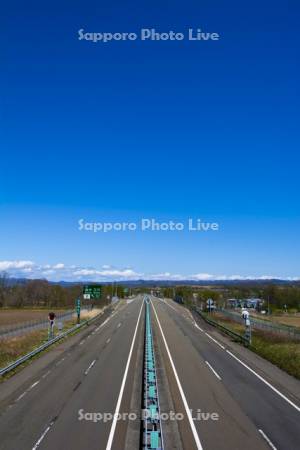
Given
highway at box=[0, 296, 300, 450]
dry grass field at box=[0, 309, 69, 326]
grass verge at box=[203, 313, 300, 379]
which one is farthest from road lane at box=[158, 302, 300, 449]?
dry grass field at box=[0, 309, 69, 326]

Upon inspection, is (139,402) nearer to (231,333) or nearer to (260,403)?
(260,403)

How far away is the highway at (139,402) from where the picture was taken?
52.0 ft

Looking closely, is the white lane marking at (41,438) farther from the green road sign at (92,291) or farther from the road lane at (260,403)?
the green road sign at (92,291)

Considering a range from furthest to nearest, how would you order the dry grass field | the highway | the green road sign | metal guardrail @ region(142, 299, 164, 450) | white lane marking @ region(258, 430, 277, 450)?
the dry grass field, the green road sign, the highway, white lane marking @ region(258, 430, 277, 450), metal guardrail @ region(142, 299, 164, 450)

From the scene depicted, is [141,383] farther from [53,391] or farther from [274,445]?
[274,445]

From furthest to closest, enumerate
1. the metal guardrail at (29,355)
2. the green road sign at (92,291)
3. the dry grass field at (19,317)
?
the dry grass field at (19,317) → the green road sign at (92,291) → the metal guardrail at (29,355)

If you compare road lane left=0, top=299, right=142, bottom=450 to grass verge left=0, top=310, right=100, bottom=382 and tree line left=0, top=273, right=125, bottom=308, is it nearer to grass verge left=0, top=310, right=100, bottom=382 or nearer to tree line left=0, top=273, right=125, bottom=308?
grass verge left=0, top=310, right=100, bottom=382

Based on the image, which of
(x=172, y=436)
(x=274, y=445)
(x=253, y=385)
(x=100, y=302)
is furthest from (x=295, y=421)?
(x=100, y=302)

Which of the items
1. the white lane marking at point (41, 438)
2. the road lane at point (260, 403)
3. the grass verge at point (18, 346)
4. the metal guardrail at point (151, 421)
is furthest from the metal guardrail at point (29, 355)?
the road lane at point (260, 403)

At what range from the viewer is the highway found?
624 inches

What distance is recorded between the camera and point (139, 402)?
2141 cm

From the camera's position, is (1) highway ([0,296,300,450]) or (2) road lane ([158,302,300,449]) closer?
(1) highway ([0,296,300,450])

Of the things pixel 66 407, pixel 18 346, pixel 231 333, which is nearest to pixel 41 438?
pixel 66 407

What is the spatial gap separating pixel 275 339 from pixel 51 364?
22.8m
